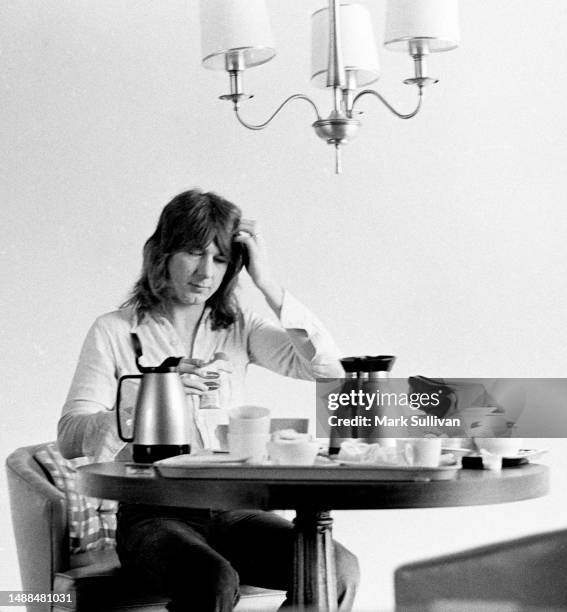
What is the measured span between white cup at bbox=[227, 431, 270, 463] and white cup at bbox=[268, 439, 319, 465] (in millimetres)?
121

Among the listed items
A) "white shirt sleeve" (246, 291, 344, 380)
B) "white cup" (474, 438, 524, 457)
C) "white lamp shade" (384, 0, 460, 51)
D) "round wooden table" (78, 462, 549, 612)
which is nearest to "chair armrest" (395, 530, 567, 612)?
"round wooden table" (78, 462, 549, 612)

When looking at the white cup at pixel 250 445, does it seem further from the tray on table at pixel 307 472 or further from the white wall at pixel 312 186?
the white wall at pixel 312 186

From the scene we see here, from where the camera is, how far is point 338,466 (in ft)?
5.01

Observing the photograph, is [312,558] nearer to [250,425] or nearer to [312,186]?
[250,425]

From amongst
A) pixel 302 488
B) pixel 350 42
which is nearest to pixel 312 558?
pixel 302 488

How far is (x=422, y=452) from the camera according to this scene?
61.1 inches

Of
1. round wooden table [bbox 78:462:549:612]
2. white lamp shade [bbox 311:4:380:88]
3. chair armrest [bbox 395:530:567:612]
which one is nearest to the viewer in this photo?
chair armrest [bbox 395:530:567:612]

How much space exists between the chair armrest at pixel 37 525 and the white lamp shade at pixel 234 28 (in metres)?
0.93

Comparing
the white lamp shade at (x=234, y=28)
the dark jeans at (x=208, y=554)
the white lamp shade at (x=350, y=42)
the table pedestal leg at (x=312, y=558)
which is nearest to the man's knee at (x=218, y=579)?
the dark jeans at (x=208, y=554)

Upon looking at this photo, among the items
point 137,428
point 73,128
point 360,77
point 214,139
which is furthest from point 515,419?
point 73,128

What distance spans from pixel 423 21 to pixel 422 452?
97 cm

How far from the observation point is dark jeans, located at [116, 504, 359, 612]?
178cm

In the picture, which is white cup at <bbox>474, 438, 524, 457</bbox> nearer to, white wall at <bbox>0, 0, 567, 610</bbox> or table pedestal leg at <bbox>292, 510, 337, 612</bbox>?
table pedestal leg at <bbox>292, 510, 337, 612</bbox>

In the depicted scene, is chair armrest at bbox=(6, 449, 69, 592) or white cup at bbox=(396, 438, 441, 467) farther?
chair armrest at bbox=(6, 449, 69, 592)
